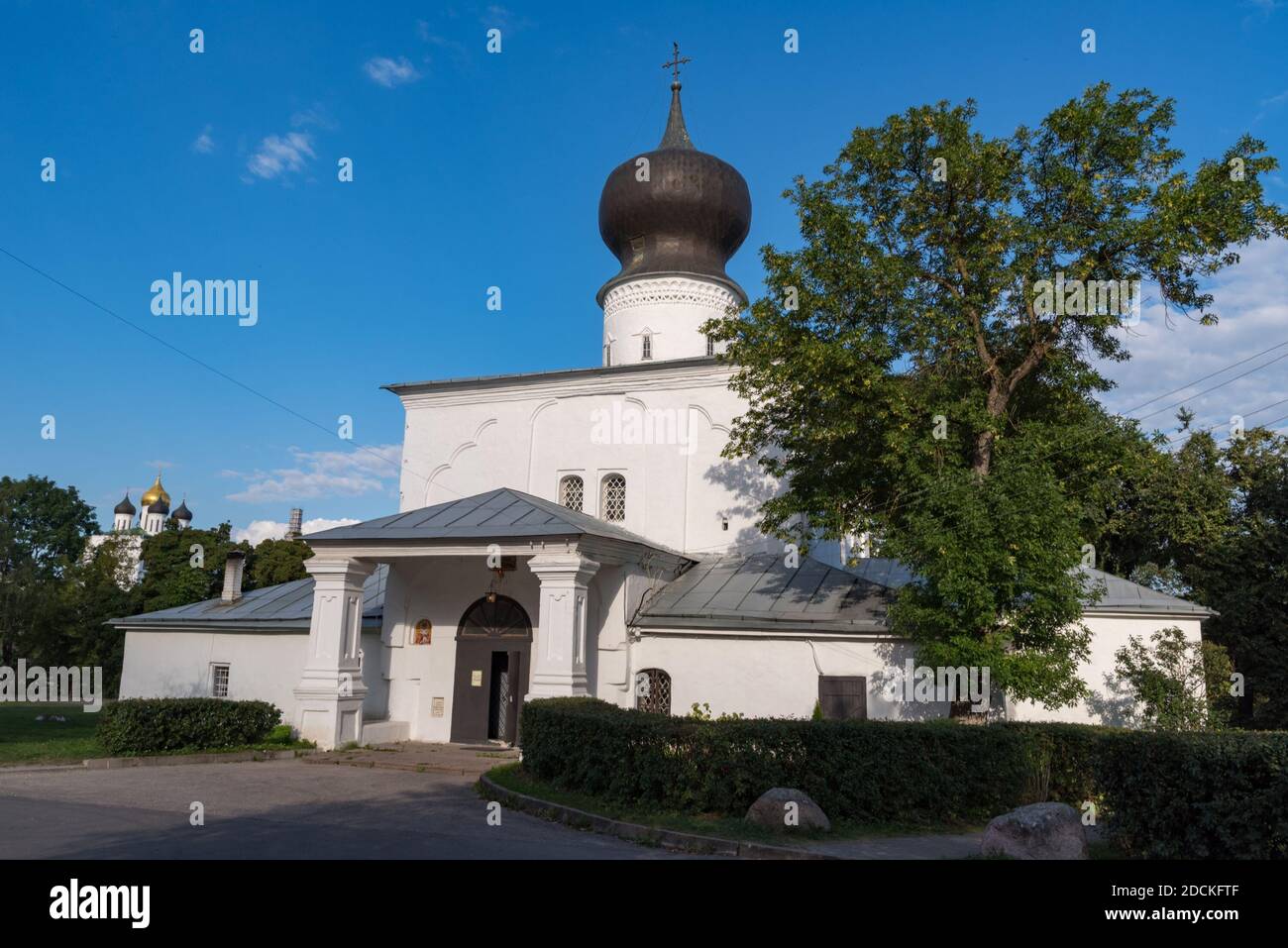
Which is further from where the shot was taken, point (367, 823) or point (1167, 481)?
point (1167, 481)

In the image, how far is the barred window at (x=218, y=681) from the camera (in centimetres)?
2056

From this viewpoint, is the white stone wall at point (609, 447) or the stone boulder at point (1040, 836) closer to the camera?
the stone boulder at point (1040, 836)

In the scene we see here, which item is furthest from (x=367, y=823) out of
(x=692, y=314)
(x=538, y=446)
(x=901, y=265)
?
(x=692, y=314)

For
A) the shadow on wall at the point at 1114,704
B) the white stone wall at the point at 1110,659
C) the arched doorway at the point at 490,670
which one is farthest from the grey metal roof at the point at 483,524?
the shadow on wall at the point at 1114,704

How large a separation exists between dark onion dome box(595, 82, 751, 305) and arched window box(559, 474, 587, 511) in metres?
6.31

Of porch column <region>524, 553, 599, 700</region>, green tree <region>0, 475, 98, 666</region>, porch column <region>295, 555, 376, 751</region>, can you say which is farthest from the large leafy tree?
green tree <region>0, 475, 98, 666</region>

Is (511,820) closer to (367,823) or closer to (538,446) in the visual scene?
(367,823)

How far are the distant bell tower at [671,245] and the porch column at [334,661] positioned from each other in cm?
1046

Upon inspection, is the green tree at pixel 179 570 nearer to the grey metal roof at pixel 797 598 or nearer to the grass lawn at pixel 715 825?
the grey metal roof at pixel 797 598

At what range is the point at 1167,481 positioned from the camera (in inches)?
980

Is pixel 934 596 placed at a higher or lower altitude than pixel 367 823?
higher

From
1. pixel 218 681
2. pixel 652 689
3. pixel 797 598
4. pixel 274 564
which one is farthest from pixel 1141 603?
pixel 274 564

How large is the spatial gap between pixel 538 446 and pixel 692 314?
5760 millimetres

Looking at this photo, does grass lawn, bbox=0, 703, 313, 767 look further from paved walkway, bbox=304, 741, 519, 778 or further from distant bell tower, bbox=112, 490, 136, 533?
distant bell tower, bbox=112, 490, 136, 533
